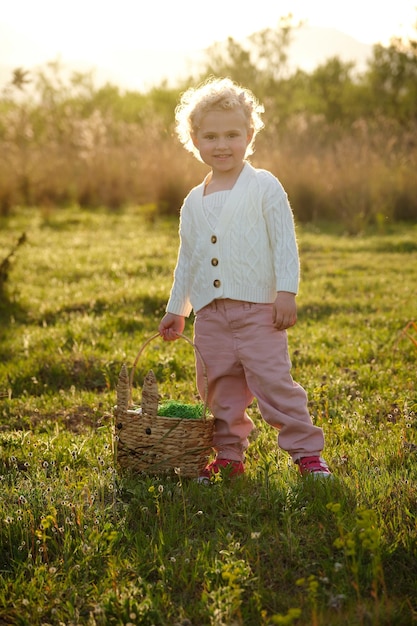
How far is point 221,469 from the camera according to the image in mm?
3939

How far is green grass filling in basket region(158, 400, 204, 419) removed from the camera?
4090 mm

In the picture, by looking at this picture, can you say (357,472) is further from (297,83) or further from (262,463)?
(297,83)

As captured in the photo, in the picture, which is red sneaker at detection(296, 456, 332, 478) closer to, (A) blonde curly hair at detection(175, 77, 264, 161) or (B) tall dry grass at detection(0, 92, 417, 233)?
(A) blonde curly hair at detection(175, 77, 264, 161)

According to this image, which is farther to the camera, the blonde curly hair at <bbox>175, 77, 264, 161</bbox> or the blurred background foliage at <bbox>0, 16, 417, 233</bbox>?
the blurred background foliage at <bbox>0, 16, 417, 233</bbox>

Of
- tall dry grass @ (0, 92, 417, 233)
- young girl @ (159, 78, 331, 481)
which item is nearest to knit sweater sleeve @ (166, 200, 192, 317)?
young girl @ (159, 78, 331, 481)

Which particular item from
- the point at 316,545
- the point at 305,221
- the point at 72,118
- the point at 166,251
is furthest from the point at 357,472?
the point at 72,118

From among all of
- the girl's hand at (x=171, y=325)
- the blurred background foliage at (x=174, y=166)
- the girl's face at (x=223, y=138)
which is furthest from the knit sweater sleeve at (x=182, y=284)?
the blurred background foliage at (x=174, y=166)

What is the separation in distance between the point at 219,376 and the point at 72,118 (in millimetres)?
18685

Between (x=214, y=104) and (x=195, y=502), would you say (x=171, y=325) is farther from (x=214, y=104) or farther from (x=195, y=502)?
(x=214, y=104)

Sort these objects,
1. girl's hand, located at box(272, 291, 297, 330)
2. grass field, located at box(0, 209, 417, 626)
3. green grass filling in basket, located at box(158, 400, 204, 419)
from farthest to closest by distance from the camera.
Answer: green grass filling in basket, located at box(158, 400, 204, 419), girl's hand, located at box(272, 291, 297, 330), grass field, located at box(0, 209, 417, 626)

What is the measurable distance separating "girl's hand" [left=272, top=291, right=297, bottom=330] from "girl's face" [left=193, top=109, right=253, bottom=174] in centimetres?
69

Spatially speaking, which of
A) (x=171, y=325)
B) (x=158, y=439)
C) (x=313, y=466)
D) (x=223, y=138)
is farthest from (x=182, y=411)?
(x=223, y=138)

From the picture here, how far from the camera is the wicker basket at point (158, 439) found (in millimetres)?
3883

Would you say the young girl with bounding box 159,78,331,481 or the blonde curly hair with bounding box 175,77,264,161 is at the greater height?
the blonde curly hair with bounding box 175,77,264,161
